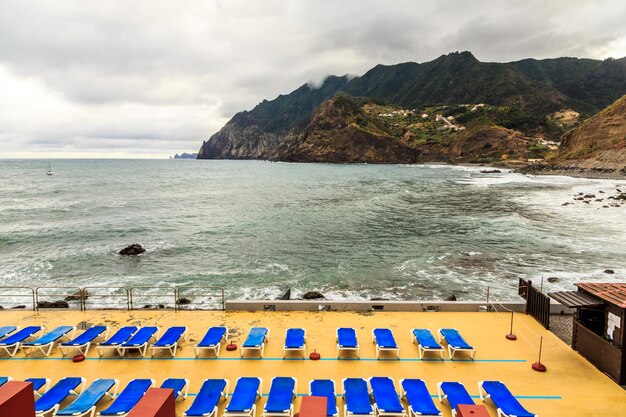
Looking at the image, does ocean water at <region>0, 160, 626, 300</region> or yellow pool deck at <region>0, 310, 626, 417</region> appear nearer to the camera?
yellow pool deck at <region>0, 310, 626, 417</region>

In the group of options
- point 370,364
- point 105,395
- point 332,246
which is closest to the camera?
point 105,395

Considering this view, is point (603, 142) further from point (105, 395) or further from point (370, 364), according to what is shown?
point (105, 395)

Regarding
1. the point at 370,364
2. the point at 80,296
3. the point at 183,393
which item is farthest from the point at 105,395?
the point at 370,364

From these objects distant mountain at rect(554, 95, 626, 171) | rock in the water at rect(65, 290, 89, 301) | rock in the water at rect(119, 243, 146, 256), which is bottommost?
rock in the water at rect(119, 243, 146, 256)

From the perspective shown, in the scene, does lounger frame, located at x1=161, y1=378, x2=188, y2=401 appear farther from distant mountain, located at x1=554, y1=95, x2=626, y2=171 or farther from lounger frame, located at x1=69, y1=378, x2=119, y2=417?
distant mountain, located at x1=554, y1=95, x2=626, y2=171

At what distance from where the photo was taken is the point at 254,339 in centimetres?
→ 1143

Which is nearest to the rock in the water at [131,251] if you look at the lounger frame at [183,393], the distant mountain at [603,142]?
the lounger frame at [183,393]

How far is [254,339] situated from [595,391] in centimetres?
928

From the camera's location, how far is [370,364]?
1088 cm

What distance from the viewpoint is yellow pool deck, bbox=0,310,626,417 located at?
951cm

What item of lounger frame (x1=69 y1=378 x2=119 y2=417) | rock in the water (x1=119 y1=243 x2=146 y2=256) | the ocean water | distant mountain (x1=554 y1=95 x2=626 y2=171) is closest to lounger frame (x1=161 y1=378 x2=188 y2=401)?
lounger frame (x1=69 y1=378 x2=119 y2=417)

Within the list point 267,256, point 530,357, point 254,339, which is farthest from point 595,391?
point 267,256

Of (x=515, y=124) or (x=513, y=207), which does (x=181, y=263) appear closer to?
(x=513, y=207)

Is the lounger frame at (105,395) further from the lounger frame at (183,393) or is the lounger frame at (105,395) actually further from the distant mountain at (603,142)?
the distant mountain at (603,142)
